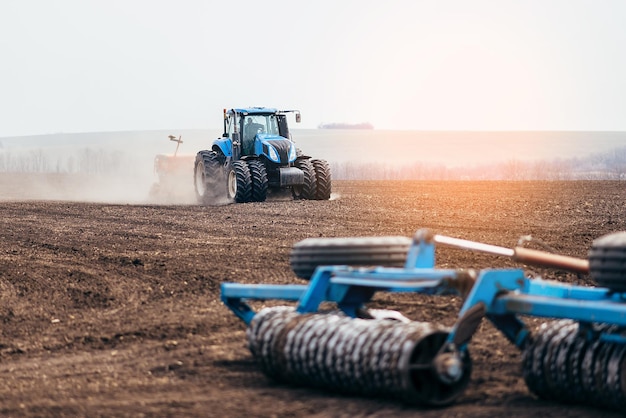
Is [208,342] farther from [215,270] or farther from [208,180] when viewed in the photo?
[208,180]

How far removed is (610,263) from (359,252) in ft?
6.26

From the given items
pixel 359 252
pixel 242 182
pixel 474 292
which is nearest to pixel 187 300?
pixel 359 252

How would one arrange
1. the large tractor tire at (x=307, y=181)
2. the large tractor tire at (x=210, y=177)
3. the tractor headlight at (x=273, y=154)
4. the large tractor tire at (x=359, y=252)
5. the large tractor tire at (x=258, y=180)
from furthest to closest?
the large tractor tire at (x=210, y=177), the large tractor tire at (x=307, y=181), the tractor headlight at (x=273, y=154), the large tractor tire at (x=258, y=180), the large tractor tire at (x=359, y=252)

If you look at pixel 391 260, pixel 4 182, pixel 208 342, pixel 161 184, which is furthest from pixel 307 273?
pixel 4 182

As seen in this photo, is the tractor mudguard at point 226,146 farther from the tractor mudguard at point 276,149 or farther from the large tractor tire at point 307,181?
the large tractor tire at point 307,181

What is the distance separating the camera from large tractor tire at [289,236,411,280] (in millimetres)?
7391

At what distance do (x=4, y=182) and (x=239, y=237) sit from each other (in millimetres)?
39265

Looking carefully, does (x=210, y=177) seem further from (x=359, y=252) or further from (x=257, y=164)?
(x=359, y=252)

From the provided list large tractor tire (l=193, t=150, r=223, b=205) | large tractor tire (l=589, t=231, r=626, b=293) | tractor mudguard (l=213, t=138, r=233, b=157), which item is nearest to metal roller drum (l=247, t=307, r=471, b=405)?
large tractor tire (l=589, t=231, r=626, b=293)

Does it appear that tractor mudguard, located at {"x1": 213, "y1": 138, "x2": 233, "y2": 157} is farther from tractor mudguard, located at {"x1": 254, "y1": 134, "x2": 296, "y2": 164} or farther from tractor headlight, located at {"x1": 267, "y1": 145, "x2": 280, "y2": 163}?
tractor headlight, located at {"x1": 267, "y1": 145, "x2": 280, "y2": 163}

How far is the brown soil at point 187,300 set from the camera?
20.9 feet

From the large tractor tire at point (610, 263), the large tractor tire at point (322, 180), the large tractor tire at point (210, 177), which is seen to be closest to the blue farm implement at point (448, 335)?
the large tractor tire at point (610, 263)

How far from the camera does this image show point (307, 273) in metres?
7.69

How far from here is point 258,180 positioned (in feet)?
82.4
